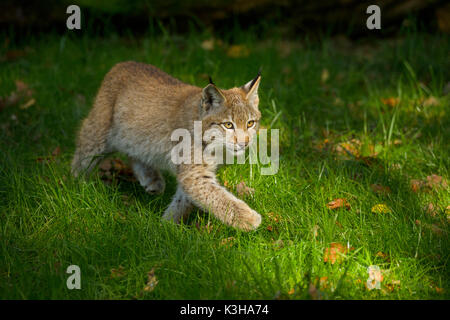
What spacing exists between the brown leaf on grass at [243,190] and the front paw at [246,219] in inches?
18.0

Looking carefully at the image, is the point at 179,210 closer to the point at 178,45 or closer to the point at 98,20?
the point at 178,45

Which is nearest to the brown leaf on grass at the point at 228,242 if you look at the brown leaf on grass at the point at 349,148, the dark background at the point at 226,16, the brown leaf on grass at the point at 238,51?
the brown leaf on grass at the point at 349,148

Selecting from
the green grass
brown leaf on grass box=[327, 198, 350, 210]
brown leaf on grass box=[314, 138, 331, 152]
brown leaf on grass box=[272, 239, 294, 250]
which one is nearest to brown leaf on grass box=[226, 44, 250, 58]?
the green grass

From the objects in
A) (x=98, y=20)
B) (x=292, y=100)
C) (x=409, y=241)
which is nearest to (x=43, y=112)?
(x=98, y=20)

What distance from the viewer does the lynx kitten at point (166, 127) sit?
3.62 meters

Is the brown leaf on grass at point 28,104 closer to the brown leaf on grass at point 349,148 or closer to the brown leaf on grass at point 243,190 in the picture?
the brown leaf on grass at point 243,190

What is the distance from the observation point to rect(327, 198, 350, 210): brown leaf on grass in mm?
3645

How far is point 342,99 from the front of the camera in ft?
18.3

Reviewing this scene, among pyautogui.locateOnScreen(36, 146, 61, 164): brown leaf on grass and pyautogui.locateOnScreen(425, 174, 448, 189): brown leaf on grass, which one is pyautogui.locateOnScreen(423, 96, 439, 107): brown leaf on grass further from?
pyautogui.locateOnScreen(36, 146, 61, 164): brown leaf on grass

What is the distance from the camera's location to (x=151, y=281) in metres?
2.91

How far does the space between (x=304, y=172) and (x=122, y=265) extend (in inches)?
68.2


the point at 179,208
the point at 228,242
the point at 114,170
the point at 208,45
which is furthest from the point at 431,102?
→ the point at 114,170

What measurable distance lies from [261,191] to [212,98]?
76 centimetres

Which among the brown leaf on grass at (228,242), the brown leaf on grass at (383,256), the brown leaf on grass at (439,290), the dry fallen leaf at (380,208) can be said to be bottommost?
the brown leaf on grass at (439,290)
